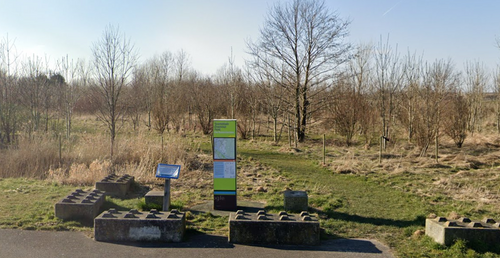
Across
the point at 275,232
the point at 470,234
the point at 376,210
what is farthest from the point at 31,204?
the point at 470,234

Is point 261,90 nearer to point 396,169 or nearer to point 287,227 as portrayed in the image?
point 396,169

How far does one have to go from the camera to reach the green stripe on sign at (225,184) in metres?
7.84

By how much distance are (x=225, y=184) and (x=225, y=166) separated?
1.16 ft

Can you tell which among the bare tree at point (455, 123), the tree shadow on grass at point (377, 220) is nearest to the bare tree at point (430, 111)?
the bare tree at point (455, 123)

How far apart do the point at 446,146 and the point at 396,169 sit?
9.37 metres

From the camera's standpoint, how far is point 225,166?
7.86m

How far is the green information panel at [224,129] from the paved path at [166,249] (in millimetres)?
2357

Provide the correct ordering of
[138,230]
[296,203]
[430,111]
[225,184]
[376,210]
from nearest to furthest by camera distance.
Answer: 1. [138,230]
2. [296,203]
3. [225,184]
4. [376,210]
5. [430,111]

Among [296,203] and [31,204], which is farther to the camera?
[31,204]

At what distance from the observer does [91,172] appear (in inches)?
A: 415

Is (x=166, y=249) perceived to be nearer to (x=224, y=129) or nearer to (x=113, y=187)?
(x=224, y=129)

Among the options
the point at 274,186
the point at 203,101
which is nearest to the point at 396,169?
the point at 274,186

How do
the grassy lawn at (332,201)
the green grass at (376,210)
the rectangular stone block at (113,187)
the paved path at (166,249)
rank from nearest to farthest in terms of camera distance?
the paved path at (166,249), the green grass at (376,210), the grassy lawn at (332,201), the rectangular stone block at (113,187)

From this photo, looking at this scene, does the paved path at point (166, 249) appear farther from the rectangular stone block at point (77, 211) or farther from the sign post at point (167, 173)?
the sign post at point (167, 173)
